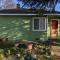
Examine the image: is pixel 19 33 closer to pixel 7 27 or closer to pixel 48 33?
pixel 7 27

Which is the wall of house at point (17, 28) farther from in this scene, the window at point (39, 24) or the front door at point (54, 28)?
the front door at point (54, 28)

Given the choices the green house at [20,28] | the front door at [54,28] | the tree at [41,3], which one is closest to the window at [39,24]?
the green house at [20,28]

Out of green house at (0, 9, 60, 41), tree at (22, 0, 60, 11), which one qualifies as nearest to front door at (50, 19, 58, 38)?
green house at (0, 9, 60, 41)

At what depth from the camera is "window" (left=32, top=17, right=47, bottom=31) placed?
27609 mm

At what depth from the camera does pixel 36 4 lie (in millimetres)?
21969

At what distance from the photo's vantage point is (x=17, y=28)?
2741cm

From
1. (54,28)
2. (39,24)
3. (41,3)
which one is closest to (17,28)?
(39,24)

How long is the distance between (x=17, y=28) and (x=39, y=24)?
2406mm

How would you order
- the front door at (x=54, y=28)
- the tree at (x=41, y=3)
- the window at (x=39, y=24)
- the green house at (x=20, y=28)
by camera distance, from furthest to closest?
1. the front door at (x=54, y=28)
2. the window at (x=39, y=24)
3. the green house at (x=20, y=28)
4. the tree at (x=41, y=3)

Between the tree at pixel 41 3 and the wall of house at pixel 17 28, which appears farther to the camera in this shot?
the wall of house at pixel 17 28

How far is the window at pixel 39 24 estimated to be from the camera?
27.6m

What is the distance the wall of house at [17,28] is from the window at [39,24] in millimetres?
404

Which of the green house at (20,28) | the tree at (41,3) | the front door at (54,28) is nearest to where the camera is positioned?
the tree at (41,3)

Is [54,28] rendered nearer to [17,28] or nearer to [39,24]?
[39,24]
